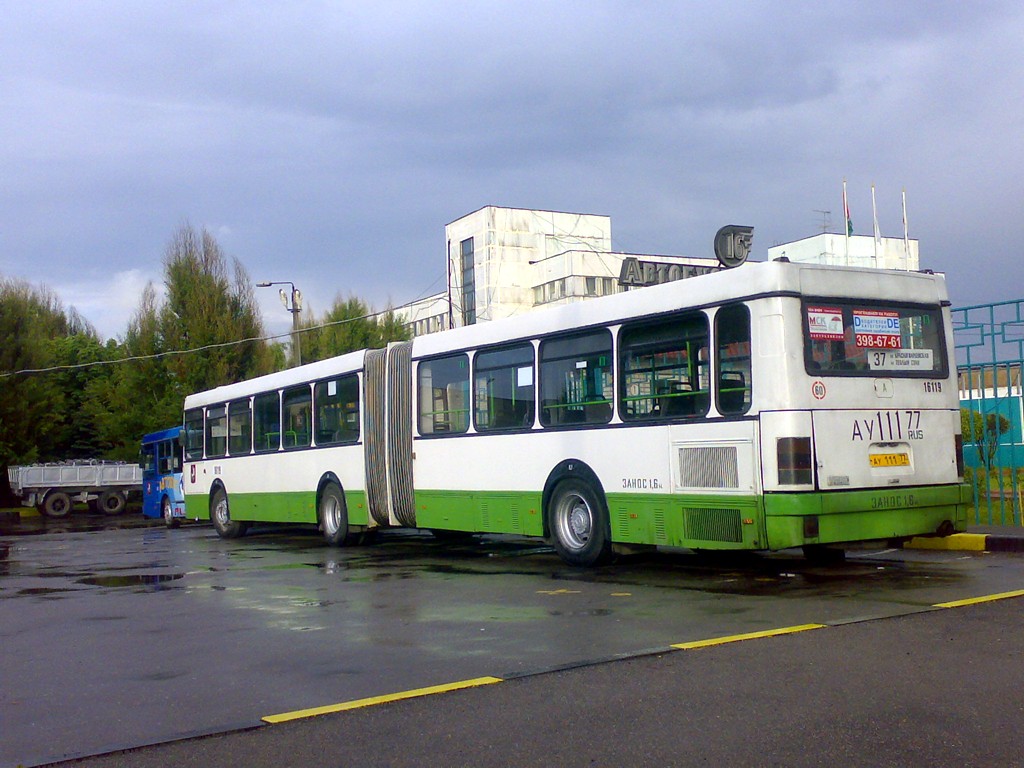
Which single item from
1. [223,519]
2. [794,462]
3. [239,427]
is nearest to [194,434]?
[223,519]

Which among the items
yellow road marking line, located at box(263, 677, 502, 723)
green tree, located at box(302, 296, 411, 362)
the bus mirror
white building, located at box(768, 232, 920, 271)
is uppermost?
white building, located at box(768, 232, 920, 271)

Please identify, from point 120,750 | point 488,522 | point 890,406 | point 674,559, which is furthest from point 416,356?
point 120,750

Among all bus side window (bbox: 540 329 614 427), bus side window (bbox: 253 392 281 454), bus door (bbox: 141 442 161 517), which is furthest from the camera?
bus door (bbox: 141 442 161 517)

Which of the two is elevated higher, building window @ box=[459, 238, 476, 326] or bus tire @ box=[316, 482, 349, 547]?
building window @ box=[459, 238, 476, 326]

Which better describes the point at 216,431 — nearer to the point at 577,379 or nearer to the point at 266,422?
the point at 266,422

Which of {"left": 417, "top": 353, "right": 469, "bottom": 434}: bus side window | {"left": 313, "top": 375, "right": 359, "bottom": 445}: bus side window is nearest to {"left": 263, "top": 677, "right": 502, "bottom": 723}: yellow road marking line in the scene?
{"left": 417, "top": 353, "right": 469, "bottom": 434}: bus side window

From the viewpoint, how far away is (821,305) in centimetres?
1089

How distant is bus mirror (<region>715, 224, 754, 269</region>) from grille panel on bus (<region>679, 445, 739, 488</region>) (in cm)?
435

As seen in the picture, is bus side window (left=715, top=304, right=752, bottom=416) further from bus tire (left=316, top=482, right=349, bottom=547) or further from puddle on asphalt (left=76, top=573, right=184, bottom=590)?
bus tire (left=316, top=482, right=349, bottom=547)

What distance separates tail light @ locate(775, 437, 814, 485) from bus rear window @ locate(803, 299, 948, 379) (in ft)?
2.34

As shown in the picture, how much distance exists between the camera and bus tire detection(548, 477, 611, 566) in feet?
41.8

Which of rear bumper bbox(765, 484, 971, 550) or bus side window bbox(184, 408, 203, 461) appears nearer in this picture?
rear bumper bbox(765, 484, 971, 550)

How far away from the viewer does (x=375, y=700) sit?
6.29 meters

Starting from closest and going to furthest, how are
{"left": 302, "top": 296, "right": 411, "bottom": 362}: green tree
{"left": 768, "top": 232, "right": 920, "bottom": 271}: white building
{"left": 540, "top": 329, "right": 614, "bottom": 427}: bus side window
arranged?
{"left": 540, "top": 329, "right": 614, "bottom": 427}: bus side window, {"left": 302, "top": 296, "right": 411, "bottom": 362}: green tree, {"left": 768, "top": 232, "right": 920, "bottom": 271}: white building
